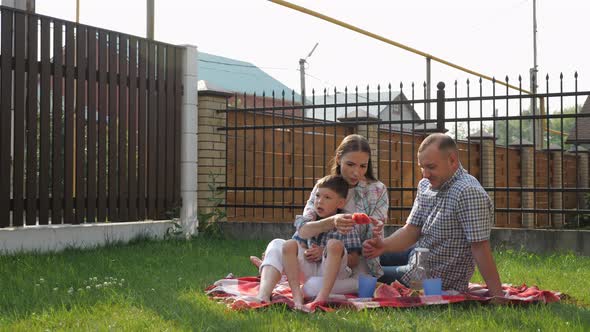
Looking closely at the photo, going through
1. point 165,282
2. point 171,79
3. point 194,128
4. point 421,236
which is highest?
point 171,79

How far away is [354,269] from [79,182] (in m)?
3.90

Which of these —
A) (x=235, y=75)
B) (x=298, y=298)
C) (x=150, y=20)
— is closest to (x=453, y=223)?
(x=298, y=298)

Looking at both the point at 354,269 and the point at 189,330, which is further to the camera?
the point at 354,269

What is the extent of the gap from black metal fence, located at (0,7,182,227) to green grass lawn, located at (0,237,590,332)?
86cm

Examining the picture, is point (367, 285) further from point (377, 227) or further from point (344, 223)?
point (344, 223)

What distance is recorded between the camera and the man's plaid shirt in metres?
4.17

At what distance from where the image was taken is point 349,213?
448 cm

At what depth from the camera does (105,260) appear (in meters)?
6.22

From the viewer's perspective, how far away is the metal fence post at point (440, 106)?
8297mm

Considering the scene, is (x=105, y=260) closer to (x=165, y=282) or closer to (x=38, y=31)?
(x=165, y=282)

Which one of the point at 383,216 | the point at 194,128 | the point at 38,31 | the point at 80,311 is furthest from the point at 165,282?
the point at 194,128

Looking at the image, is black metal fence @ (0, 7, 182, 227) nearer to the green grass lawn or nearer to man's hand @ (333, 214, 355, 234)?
the green grass lawn

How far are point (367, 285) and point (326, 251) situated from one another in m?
0.35

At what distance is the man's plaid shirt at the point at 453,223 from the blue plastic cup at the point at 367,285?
29 cm
